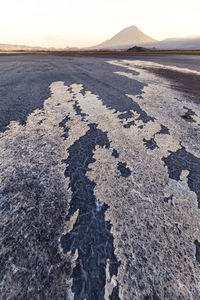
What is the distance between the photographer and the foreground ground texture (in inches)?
37.7

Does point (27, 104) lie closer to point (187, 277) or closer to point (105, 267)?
point (105, 267)

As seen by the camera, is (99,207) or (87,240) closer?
(87,240)

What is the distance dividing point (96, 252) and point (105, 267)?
0.11 meters

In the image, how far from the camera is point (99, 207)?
138 centimetres

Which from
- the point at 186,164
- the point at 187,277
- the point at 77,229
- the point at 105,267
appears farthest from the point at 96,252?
the point at 186,164

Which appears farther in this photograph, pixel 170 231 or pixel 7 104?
pixel 7 104

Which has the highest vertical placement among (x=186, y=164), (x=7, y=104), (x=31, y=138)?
(x=7, y=104)

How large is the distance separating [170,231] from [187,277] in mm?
287

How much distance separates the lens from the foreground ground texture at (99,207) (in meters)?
0.96

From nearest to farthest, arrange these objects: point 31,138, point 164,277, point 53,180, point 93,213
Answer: point 164,277
point 93,213
point 53,180
point 31,138

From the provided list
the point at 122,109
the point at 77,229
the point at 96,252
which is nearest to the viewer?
the point at 96,252

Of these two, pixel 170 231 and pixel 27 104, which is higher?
pixel 27 104

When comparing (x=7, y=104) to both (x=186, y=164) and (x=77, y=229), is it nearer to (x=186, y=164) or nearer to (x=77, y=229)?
(x=77, y=229)

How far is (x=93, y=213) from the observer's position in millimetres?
1331
